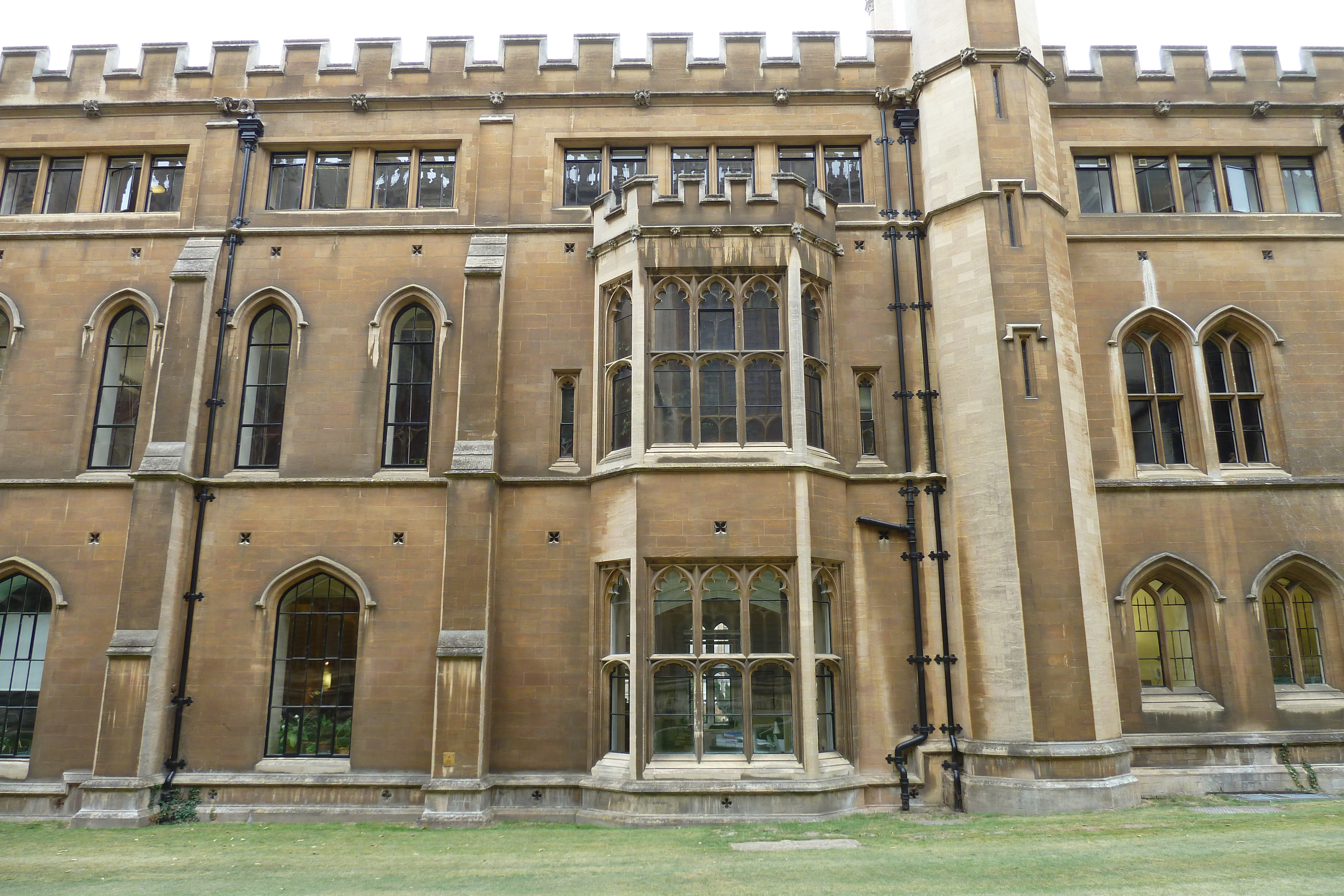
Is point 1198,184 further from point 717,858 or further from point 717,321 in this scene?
point 717,858

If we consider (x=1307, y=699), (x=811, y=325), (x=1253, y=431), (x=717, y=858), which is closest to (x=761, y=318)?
(x=811, y=325)

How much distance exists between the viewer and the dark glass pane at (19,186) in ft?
48.3

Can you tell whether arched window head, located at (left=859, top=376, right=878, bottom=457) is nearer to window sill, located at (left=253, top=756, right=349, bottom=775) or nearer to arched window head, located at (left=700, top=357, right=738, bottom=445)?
arched window head, located at (left=700, top=357, right=738, bottom=445)

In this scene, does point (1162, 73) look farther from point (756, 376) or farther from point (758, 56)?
point (756, 376)

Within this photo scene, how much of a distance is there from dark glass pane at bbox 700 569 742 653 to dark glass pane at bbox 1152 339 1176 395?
7777 millimetres

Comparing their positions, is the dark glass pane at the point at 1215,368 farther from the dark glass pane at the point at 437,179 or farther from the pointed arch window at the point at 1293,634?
the dark glass pane at the point at 437,179

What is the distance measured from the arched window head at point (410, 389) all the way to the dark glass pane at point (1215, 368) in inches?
493

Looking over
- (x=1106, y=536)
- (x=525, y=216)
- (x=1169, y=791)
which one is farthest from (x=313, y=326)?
(x=1169, y=791)

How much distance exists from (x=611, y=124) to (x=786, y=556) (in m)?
7.90

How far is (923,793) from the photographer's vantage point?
11961 mm

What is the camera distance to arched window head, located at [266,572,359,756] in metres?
12.5

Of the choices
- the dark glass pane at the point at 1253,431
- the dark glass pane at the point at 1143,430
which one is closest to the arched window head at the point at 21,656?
the dark glass pane at the point at 1143,430

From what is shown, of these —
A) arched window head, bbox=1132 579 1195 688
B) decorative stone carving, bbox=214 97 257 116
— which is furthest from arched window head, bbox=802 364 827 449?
decorative stone carving, bbox=214 97 257 116

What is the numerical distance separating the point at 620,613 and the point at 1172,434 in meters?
9.25
